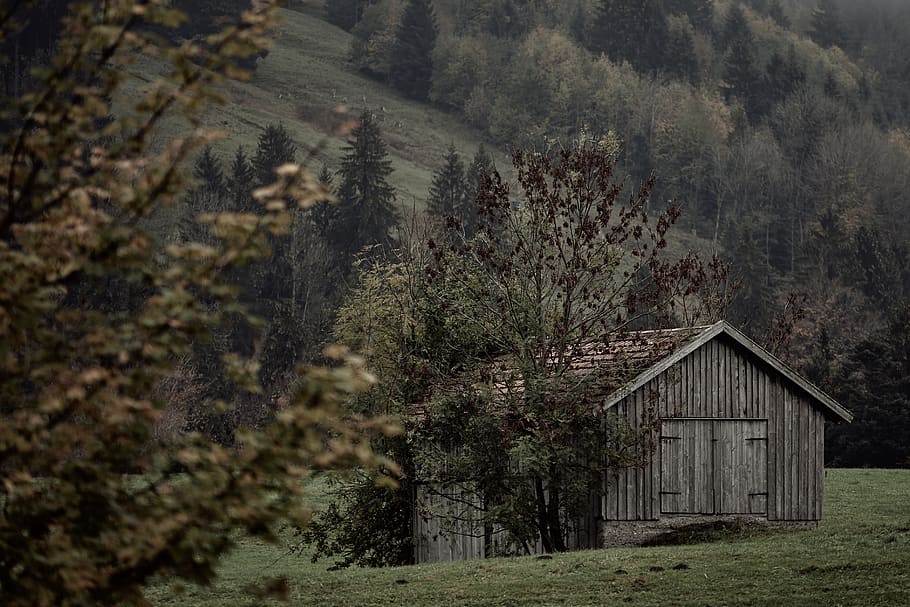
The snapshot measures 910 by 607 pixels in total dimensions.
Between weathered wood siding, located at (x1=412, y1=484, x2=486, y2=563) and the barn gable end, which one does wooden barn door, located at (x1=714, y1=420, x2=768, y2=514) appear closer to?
the barn gable end

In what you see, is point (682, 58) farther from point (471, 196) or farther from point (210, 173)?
point (210, 173)

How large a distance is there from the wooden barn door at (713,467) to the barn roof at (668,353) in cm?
144

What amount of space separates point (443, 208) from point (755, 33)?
8809cm

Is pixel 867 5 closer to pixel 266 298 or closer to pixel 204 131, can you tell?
pixel 266 298

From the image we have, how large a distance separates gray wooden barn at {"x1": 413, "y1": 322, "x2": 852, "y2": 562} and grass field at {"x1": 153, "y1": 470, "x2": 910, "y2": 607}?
210cm

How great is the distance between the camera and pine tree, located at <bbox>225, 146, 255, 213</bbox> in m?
84.7

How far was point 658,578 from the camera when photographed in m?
18.8

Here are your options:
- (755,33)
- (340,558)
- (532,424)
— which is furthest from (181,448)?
(755,33)

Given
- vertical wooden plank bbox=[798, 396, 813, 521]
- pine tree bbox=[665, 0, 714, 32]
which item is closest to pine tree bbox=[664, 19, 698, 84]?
pine tree bbox=[665, 0, 714, 32]

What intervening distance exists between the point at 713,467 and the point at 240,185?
65037mm

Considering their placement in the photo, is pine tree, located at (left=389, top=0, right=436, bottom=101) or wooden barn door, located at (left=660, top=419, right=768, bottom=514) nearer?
wooden barn door, located at (left=660, top=419, right=768, bottom=514)

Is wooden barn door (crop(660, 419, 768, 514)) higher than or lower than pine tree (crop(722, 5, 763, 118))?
lower

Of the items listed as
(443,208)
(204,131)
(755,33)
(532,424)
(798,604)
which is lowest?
(798,604)

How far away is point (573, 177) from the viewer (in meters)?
23.8
